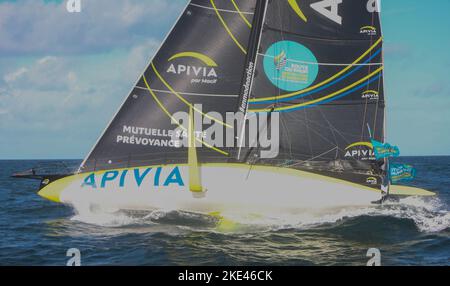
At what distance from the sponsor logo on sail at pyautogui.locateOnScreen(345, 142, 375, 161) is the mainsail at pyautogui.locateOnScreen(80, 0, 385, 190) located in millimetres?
33

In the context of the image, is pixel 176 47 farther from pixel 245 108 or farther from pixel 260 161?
pixel 260 161

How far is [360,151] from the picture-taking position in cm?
1750

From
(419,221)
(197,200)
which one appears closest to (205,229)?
(197,200)

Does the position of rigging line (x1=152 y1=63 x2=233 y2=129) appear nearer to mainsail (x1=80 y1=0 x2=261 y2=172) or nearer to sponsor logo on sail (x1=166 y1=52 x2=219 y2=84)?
mainsail (x1=80 y1=0 x2=261 y2=172)

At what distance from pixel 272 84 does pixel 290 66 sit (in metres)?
0.82

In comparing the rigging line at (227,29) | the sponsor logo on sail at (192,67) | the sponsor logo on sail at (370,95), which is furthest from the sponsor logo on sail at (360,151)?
the sponsor logo on sail at (192,67)

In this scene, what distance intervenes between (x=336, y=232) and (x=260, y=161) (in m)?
3.52

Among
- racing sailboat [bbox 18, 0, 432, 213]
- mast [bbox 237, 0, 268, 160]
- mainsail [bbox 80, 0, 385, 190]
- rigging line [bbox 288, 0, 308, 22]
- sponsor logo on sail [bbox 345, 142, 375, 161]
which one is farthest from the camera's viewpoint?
sponsor logo on sail [bbox 345, 142, 375, 161]

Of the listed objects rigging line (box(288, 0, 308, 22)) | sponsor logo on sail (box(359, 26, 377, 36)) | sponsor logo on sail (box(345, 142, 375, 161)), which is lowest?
sponsor logo on sail (box(345, 142, 375, 161))

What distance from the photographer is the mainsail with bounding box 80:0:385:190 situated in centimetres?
1644

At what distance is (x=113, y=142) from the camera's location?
16.6 metres

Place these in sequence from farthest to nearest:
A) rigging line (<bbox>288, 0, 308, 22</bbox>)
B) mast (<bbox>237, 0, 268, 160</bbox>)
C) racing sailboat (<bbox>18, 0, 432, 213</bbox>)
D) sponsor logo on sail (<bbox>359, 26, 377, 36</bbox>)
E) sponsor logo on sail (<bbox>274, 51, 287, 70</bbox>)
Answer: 1. sponsor logo on sail (<bbox>359, 26, 377, 36</bbox>)
2. rigging line (<bbox>288, 0, 308, 22</bbox>)
3. sponsor logo on sail (<bbox>274, 51, 287, 70</bbox>)
4. mast (<bbox>237, 0, 268, 160</bbox>)
5. racing sailboat (<bbox>18, 0, 432, 213</bbox>)

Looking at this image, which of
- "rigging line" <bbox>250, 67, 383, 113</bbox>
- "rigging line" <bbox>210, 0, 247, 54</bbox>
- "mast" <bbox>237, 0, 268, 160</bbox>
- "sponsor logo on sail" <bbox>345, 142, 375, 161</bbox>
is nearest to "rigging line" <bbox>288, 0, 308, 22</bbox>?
"mast" <bbox>237, 0, 268, 160</bbox>

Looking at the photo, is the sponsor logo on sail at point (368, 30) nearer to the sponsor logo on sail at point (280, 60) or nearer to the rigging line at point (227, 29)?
the sponsor logo on sail at point (280, 60)
